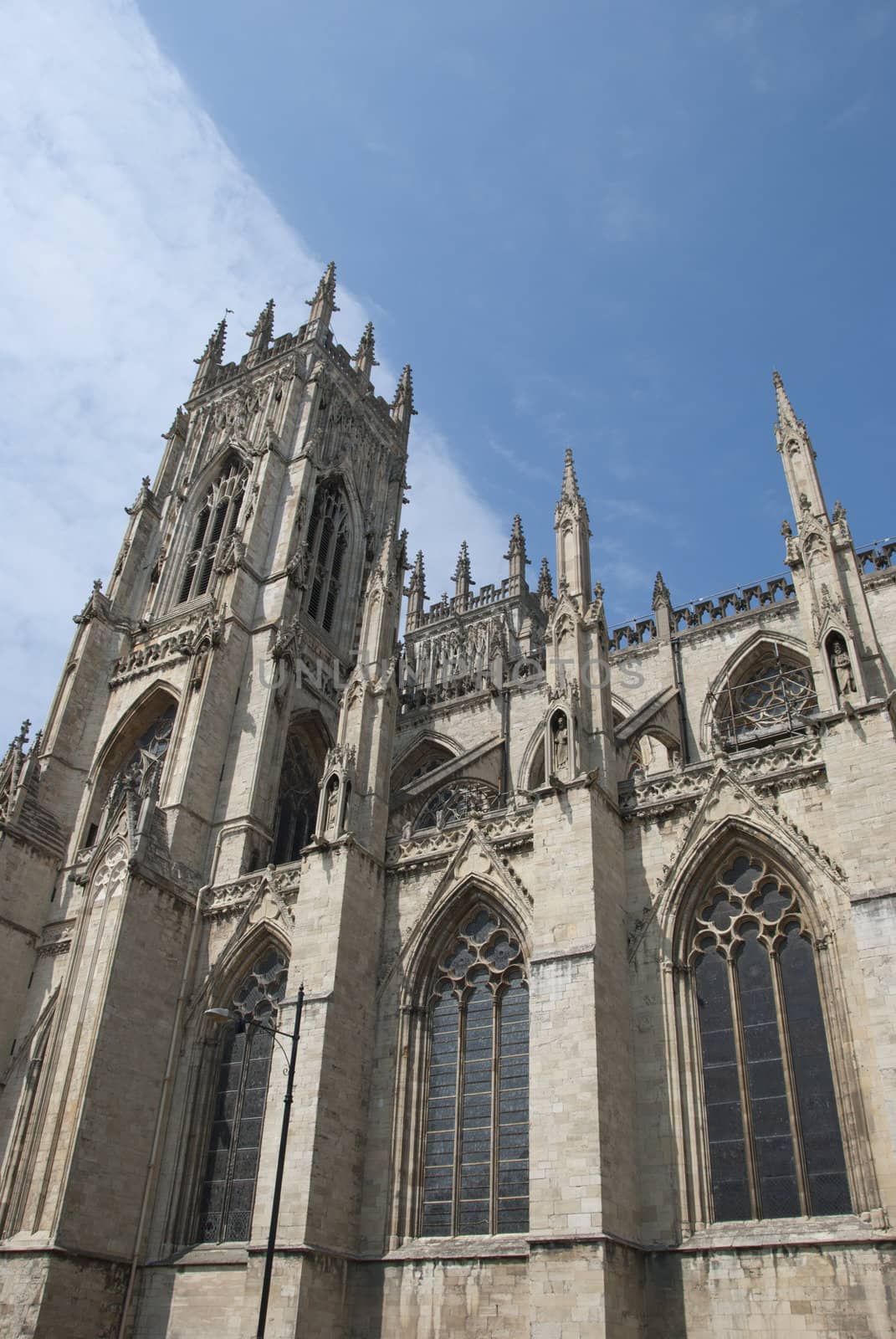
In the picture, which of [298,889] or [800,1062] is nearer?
[800,1062]

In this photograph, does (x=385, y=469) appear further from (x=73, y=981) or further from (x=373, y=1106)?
A: (x=373, y=1106)

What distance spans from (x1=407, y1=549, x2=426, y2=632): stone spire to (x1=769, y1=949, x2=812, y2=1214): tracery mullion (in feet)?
112

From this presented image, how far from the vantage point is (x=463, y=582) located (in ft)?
162

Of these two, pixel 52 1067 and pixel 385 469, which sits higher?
pixel 385 469

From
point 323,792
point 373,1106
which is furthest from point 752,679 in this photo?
point 373,1106

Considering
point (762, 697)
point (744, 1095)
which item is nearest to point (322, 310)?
point (762, 697)

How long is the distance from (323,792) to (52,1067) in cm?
696

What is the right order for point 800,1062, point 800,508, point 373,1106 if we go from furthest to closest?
point 800,508
point 373,1106
point 800,1062

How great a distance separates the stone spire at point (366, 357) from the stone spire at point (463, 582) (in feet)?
39.9

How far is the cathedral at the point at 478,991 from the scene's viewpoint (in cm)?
1360

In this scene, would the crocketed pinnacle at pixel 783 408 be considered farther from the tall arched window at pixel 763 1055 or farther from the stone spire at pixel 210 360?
the stone spire at pixel 210 360

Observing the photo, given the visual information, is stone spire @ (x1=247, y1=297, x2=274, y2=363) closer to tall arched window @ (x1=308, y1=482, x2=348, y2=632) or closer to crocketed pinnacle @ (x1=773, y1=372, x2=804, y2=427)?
tall arched window @ (x1=308, y1=482, x2=348, y2=632)

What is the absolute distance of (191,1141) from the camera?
62.6 feet

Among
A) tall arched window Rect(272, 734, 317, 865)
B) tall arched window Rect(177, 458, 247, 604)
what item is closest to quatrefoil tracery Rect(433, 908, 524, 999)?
tall arched window Rect(272, 734, 317, 865)
